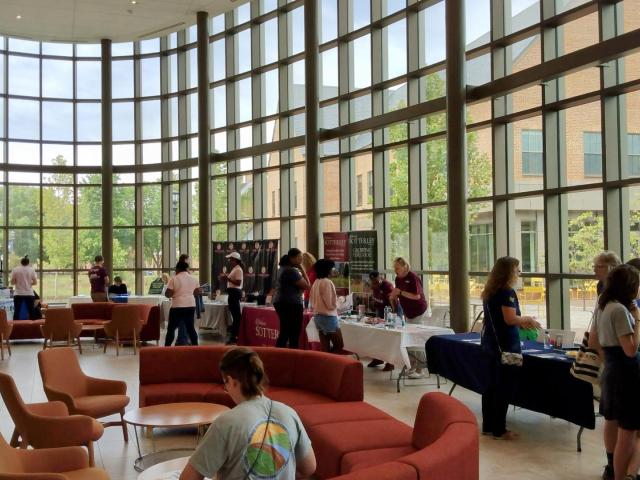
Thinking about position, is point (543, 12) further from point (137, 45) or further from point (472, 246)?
point (137, 45)

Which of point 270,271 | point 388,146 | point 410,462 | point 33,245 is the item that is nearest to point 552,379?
point 410,462

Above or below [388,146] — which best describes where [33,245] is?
below

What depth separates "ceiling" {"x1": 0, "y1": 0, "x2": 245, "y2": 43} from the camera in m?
14.4

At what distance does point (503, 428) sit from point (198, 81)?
11.6 m

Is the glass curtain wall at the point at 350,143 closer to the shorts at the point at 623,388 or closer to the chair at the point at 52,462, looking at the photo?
the shorts at the point at 623,388

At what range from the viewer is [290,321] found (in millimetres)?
8430

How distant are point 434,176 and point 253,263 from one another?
384 cm

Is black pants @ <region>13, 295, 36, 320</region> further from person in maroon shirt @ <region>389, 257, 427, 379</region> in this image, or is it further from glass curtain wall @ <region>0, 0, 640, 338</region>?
person in maroon shirt @ <region>389, 257, 427, 379</region>

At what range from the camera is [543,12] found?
8.54 metres

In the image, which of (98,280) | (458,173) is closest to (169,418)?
(458,173)

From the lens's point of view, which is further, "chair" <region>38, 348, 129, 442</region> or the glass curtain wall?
the glass curtain wall

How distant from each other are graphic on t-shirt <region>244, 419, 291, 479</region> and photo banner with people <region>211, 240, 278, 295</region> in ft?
30.8

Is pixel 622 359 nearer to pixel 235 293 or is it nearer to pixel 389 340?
pixel 389 340

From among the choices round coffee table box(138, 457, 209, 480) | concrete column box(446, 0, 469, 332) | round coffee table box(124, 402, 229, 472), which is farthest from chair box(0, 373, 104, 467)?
concrete column box(446, 0, 469, 332)
